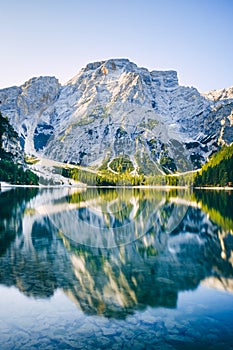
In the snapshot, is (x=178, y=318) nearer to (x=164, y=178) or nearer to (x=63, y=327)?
(x=63, y=327)

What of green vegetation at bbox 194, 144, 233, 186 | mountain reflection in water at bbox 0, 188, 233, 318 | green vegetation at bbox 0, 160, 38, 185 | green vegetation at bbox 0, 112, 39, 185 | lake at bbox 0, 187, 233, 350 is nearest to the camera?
lake at bbox 0, 187, 233, 350

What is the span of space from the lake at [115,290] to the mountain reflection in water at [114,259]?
0.05 metres

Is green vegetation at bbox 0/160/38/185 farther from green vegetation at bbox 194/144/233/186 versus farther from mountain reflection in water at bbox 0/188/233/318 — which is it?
mountain reflection in water at bbox 0/188/233/318

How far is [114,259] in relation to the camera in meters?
24.8

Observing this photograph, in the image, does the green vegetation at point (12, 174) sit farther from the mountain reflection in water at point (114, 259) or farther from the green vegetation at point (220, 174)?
the mountain reflection in water at point (114, 259)

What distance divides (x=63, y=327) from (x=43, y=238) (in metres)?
18.3

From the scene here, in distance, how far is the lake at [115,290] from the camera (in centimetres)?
1291

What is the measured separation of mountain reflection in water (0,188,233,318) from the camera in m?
17.3

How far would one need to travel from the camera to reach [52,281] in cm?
1897

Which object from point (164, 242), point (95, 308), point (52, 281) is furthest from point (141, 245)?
point (95, 308)

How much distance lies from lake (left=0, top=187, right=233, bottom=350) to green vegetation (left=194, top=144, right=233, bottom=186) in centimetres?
12266

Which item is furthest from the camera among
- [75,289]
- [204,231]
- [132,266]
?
[204,231]

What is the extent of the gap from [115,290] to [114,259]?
683 cm

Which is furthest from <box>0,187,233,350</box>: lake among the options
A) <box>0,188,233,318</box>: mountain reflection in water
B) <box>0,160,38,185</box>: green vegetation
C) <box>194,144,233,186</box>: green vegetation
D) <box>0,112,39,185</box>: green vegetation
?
<box>194,144,233,186</box>: green vegetation
